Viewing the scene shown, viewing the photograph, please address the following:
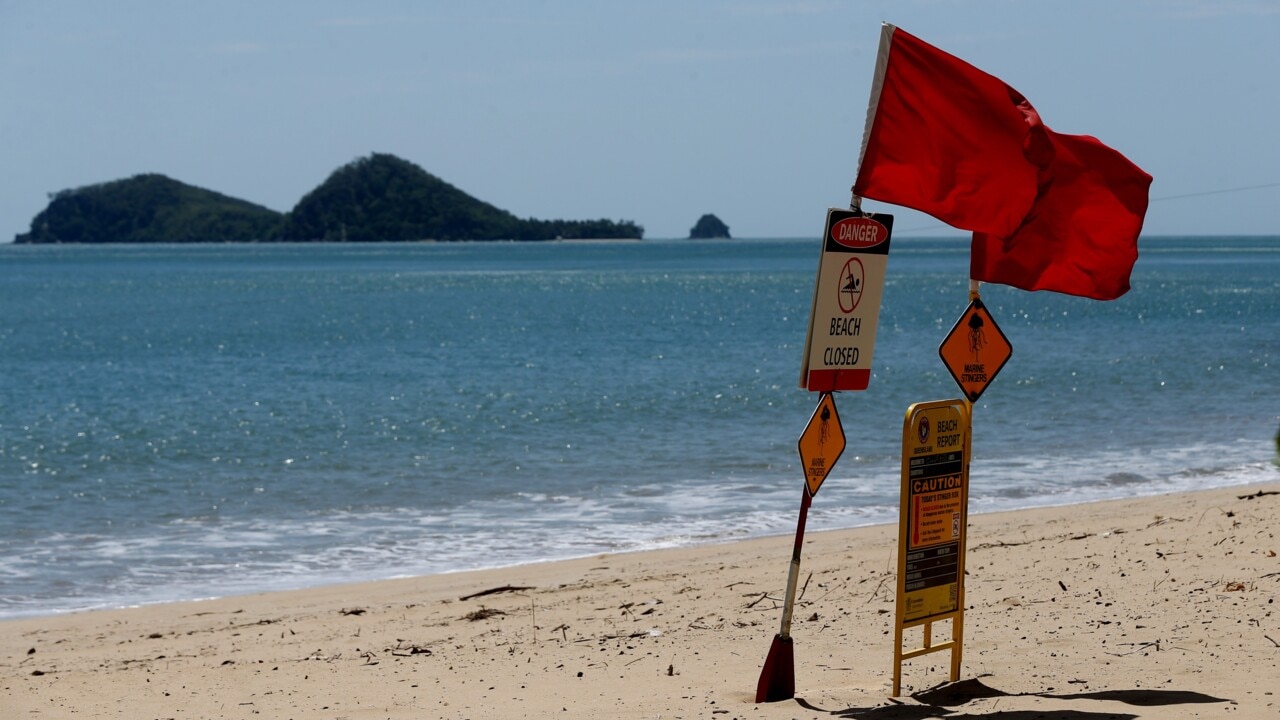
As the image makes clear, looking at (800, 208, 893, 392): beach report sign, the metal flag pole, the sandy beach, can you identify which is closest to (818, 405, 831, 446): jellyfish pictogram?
(800, 208, 893, 392): beach report sign

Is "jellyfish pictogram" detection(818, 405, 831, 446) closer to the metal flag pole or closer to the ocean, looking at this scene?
the metal flag pole

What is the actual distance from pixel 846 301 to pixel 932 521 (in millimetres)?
1106

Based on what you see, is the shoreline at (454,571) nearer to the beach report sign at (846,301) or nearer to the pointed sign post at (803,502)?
the pointed sign post at (803,502)

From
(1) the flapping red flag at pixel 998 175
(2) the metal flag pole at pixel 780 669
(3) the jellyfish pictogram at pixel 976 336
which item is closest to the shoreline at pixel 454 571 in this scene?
(2) the metal flag pole at pixel 780 669

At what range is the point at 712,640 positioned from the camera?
8297 millimetres

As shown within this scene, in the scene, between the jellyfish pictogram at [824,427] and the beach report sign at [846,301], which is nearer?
the beach report sign at [846,301]

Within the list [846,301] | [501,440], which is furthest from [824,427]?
[501,440]

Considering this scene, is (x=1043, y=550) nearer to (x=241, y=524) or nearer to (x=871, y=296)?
(x=871, y=296)

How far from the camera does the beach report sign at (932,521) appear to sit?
6324 millimetres

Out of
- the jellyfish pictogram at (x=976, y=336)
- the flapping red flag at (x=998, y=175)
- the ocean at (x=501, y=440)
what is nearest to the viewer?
the flapping red flag at (x=998, y=175)

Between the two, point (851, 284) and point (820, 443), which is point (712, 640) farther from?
point (851, 284)

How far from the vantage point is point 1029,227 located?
686 centimetres

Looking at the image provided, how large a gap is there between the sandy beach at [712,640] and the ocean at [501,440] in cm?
147

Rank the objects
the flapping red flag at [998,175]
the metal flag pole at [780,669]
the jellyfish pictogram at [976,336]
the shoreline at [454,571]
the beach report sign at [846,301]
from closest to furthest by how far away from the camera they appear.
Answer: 1. the beach report sign at [846,301]
2. the flapping red flag at [998,175]
3. the metal flag pole at [780,669]
4. the jellyfish pictogram at [976,336]
5. the shoreline at [454,571]
